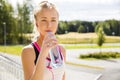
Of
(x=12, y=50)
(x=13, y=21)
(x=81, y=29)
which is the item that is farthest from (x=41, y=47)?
(x=81, y=29)

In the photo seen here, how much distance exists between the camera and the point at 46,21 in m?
2.35

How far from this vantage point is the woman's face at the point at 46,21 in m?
2.32

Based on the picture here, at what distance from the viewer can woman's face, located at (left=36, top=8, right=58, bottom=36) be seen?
7.61ft

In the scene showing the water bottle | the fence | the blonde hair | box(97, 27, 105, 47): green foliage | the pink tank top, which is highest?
the blonde hair

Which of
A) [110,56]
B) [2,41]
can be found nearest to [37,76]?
[110,56]

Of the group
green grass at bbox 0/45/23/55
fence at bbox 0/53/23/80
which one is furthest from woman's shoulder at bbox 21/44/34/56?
green grass at bbox 0/45/23/55

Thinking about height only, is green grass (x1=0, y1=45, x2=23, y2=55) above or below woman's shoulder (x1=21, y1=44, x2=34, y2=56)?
below

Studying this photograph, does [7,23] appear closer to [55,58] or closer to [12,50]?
[12,50]

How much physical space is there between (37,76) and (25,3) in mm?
65005

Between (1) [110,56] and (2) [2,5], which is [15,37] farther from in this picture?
(1) [110,56]

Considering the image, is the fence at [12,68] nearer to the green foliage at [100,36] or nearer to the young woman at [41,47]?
the young woman at [41,47]

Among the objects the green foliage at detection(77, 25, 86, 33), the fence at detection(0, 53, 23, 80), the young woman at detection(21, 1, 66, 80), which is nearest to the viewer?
the young woman at detection(21, 1, 66, 80)

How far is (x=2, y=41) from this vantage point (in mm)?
62875

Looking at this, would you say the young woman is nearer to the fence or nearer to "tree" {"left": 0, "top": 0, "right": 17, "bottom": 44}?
the fence
